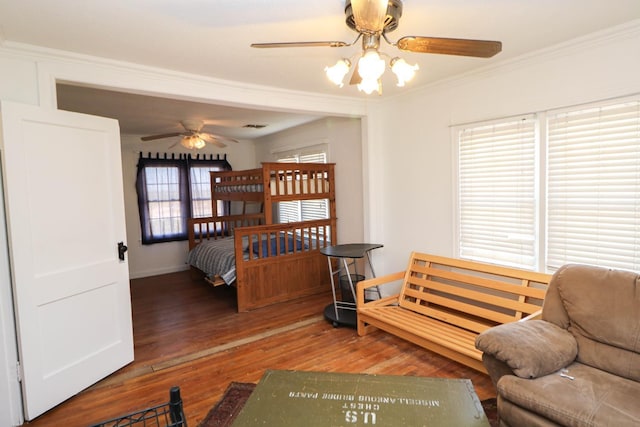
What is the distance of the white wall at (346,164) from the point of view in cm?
463

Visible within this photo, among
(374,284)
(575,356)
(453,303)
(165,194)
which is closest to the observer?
(575,356)

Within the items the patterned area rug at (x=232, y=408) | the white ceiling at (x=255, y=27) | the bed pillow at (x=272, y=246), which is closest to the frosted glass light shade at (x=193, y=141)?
the bed pillow at (x=272, y=246)

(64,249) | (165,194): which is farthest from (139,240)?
(64,249)

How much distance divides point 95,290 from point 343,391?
83.2 inches

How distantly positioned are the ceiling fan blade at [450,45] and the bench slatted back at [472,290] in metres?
1.81

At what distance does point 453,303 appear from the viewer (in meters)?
3.12

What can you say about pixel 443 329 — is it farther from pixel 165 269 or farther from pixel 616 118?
pixel 165 269

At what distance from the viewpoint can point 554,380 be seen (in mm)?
1772

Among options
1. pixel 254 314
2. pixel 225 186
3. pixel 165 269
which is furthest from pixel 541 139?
pixel 165 269

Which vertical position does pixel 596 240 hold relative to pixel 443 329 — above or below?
above

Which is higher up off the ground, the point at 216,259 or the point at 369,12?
the point at 369,12

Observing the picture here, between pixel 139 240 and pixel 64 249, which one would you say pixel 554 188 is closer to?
pixel 64 249

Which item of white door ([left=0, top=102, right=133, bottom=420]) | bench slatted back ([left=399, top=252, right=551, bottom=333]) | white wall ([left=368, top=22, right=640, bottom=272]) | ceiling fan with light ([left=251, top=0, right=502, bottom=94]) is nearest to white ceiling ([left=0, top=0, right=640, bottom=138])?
white wall ([left=368, top=22, right=640, bottom=272])

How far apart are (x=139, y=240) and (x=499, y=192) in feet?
18.1
